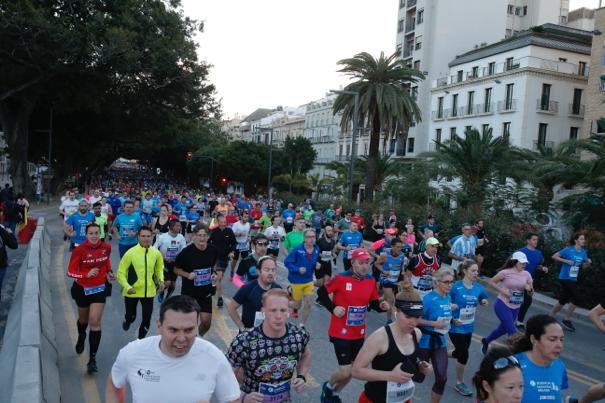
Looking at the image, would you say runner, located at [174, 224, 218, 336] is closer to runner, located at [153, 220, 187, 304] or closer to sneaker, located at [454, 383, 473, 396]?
runner, located at [153, 220, 187, 304]

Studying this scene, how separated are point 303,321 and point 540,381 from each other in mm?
5086

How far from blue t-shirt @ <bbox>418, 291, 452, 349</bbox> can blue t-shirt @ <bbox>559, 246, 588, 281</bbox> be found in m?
5.44

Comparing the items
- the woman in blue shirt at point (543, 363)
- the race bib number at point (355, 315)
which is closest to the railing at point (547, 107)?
the race bib number at point (355, 315)

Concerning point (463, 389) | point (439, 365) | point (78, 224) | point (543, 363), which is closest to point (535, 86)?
point (78, 224)

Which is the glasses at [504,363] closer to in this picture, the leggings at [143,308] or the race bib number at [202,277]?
the race bib number at [202,277]

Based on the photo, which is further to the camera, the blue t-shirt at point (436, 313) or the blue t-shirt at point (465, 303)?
the blue t-shirt at point (465, 303)

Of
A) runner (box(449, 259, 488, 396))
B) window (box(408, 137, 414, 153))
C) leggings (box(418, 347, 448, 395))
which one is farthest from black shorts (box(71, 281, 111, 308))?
window (box(408, 137, 414, 153))

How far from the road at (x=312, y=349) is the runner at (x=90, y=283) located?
371mm

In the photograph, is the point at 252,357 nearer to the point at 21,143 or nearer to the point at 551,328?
the point at 551,328

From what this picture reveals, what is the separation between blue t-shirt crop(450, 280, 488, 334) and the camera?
21.6ft

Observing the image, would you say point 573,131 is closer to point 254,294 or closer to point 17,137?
point 17,137

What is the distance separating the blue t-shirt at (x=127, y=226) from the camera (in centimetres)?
1077

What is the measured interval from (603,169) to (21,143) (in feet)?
101

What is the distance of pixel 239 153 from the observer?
66.8m
